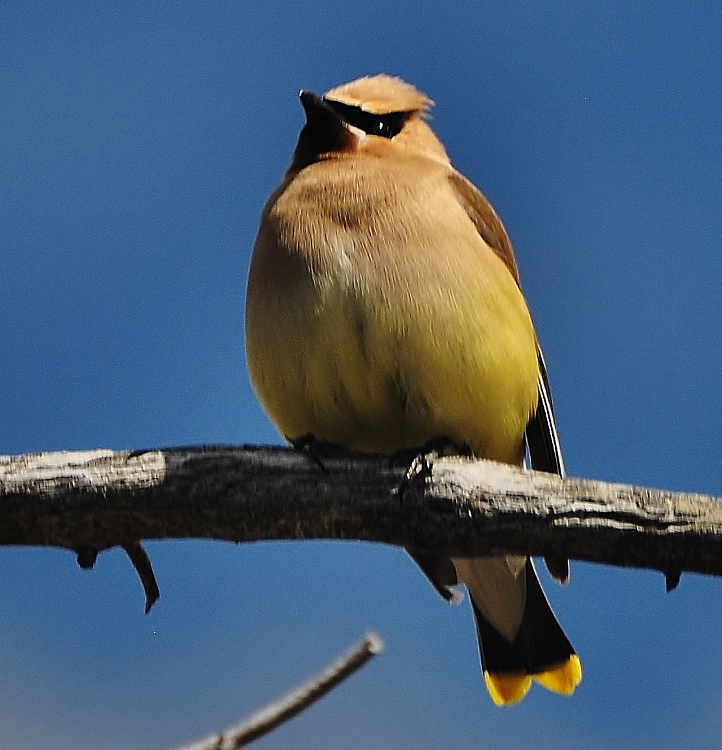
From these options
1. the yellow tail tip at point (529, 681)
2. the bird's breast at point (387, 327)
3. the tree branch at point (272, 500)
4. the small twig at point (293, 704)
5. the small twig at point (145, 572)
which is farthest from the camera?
the yellow tail tip at point (529, 681)

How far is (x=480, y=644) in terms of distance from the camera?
5969mm

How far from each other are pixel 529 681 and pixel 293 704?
2632 mm

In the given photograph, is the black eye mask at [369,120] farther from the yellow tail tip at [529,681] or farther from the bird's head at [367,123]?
the yellow tail tip at [529,681]

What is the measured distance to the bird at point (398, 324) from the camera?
4883 mm

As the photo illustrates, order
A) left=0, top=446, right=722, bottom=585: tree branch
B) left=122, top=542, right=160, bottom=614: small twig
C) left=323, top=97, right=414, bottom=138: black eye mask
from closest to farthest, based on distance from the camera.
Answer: left=0, top=446, right=722, bottom=585: tree branch → left=122, top=542, right=160, bottom=614: small twig → left=323, top=97, right=414, bottom=138: black eye mask

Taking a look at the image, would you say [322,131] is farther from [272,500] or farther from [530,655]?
[530,655]

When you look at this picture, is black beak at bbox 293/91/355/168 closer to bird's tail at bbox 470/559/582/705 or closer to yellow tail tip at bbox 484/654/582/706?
bird's tail at bbox 470/559/582/705

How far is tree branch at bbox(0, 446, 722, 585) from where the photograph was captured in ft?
14.1

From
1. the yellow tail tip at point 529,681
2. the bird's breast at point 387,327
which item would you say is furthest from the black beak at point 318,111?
the yellow tail tip at point 529,681

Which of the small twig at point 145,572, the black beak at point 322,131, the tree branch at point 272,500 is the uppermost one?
the black beak at point 322,131

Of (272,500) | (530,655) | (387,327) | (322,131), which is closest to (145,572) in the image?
(272,500)

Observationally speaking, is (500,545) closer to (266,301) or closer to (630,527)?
(630,527)

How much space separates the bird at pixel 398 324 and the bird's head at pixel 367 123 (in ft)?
0.04

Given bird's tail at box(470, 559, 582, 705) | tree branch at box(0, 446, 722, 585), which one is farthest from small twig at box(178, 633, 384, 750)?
bird's tail at box(470, 559, 582, 705)
